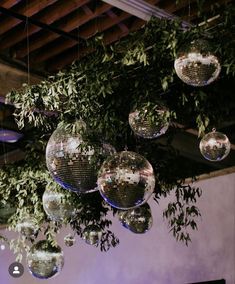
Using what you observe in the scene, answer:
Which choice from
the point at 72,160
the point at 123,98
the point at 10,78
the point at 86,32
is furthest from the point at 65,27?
the point at 72,160

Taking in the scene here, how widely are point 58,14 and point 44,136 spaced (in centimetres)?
104

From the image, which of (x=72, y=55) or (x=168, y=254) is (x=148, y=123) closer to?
(x=72, y=55)

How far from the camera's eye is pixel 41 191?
583 centimetres

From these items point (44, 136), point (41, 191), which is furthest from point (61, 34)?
point (41, 191)

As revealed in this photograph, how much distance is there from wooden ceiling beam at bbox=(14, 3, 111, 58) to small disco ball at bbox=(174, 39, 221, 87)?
207 cm

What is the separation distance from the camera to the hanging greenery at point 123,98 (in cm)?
414

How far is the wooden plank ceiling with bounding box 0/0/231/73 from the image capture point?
5.39 m

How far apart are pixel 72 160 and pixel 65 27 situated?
2373 mm

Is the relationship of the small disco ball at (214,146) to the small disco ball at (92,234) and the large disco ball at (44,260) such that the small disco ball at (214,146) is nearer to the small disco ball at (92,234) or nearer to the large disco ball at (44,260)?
the small disco ball at (92,234)

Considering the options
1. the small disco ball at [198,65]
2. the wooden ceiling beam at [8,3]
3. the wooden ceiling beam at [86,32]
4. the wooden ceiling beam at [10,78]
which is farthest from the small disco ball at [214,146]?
the wooden ceiling beam at [10,78]

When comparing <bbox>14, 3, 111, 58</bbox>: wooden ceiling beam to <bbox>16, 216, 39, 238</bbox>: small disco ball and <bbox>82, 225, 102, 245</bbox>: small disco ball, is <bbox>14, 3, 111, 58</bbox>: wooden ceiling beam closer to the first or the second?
<bbox>16, 216, 39, 238</bbox>: small disco ball

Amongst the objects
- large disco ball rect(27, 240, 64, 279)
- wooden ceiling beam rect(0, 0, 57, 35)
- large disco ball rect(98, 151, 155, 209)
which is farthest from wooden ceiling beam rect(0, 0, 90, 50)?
large disco ball rect(98, 151, 155, 209)

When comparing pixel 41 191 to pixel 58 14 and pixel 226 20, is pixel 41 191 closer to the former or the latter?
pixel 58 14

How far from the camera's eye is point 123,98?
461 cm
